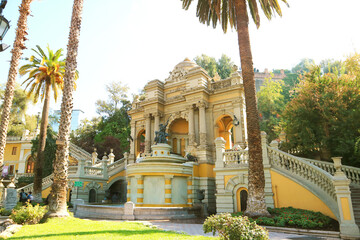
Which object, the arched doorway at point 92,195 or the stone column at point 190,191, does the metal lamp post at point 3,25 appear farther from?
the arched doorway at point 92,195

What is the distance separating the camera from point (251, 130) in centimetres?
1193

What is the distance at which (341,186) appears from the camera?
966 centimetres

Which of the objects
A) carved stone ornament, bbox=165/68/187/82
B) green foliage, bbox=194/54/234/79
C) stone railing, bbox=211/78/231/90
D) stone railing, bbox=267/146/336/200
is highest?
green foliage, bbox=194/54/234/79

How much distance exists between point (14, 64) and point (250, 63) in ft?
48.3

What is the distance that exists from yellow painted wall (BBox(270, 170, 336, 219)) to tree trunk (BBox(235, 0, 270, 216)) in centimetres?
268

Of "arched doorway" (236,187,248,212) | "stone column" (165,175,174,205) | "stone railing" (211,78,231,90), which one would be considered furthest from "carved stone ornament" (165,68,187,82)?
"arched doorway" (236,187,248,212)

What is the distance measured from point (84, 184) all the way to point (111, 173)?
3.59 meters

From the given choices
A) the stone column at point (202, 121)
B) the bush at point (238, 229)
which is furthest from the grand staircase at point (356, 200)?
the stone column at point (202, 121)

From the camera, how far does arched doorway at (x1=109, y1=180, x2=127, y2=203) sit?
24766 mm

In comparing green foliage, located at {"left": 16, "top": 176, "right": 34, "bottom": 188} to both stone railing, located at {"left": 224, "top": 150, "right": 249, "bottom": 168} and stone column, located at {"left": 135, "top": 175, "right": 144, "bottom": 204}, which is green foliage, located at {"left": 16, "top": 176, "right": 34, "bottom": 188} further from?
stone railing, located at {"left": 224, "top": 150, "right": 249, "bottom": 168}

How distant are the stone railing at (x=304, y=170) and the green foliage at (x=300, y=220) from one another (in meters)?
1.20

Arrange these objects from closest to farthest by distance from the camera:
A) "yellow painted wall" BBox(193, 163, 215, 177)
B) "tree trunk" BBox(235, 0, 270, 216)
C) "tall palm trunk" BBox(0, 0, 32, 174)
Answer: "tree trunk" BBox(235, 0, 270, 216) → "tall palm trunk" BBox(0, 0, 32, 174) → "yellow painted wall" BBox(193, 163, 215, 177)

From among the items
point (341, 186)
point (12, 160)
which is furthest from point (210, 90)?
point (12, 160)

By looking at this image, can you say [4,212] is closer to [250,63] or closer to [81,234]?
[81,234]
